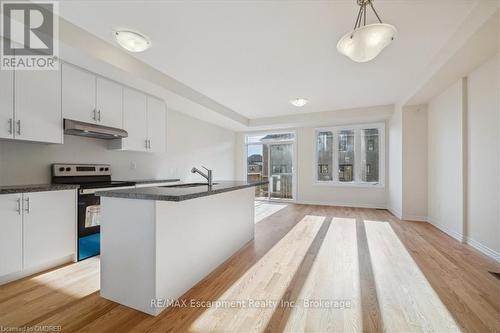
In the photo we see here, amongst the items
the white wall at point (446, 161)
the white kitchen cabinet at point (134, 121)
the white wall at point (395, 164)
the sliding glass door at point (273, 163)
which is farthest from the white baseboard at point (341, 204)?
the white kitchen cabinet at point (134, 121)

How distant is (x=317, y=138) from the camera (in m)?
6.47

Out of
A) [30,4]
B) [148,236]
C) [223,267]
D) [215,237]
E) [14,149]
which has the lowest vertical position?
[223,267]

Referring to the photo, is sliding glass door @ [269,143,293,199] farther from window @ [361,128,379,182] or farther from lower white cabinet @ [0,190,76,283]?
lower white cabinet @ [0,190,76,283]

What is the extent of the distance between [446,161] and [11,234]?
588cm

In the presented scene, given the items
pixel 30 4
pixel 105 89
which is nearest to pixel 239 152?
pixel 105 89

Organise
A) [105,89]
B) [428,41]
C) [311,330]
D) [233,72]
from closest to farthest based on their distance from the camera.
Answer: [311,330] → [428,41] → [105,89] → [233,72]

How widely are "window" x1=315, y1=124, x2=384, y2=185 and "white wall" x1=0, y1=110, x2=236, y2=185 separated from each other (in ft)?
9.76

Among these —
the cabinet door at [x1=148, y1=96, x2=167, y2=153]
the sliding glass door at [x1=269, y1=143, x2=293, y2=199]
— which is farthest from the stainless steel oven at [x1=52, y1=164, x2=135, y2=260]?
the sliding glass door at [x1=269, y1=143, x2=293, y2=199]

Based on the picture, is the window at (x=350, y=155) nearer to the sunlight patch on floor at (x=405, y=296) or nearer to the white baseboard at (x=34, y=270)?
the sunlight patch on floor at (x=405, y=296)

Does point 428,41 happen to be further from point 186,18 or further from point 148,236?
point 148,236

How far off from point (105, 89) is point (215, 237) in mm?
2579

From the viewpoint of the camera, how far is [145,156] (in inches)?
163

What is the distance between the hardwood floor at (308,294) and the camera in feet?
4.89

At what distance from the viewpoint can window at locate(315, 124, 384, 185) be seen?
231 inches
